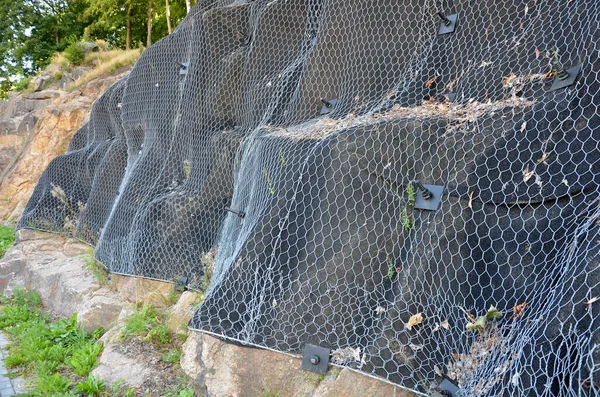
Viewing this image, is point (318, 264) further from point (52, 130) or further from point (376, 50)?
point (52, 130)

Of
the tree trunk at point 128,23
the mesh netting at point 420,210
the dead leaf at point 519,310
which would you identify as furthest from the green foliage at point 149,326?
the tree trunk at point 128,23

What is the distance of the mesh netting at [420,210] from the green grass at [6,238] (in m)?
4.75

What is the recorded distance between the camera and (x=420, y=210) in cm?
313

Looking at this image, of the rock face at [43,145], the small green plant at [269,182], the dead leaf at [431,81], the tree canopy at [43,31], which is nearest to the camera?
the small green plant at [269,182]

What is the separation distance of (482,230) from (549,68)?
1.08 metres

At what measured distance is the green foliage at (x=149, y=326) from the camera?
4590mm

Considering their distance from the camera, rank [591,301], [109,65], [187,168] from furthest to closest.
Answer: [109,65], [187,168], [591,301]

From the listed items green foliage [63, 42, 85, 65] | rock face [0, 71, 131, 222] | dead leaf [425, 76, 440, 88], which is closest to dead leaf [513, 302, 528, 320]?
dead leaf [425, 76, 440, 88]

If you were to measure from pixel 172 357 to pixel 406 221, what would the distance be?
2.22 metres

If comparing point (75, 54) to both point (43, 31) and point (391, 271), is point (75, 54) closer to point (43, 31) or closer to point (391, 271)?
point (43, 31)

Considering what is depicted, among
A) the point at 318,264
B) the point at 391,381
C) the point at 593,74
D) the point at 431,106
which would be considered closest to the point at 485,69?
the point at 431,106

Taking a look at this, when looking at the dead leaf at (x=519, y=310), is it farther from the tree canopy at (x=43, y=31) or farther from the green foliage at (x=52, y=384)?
the tree canopy at (x=43, y=31)

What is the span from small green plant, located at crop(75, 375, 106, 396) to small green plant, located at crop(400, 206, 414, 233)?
2.51 metres

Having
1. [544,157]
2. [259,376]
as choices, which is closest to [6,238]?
[259,376]
